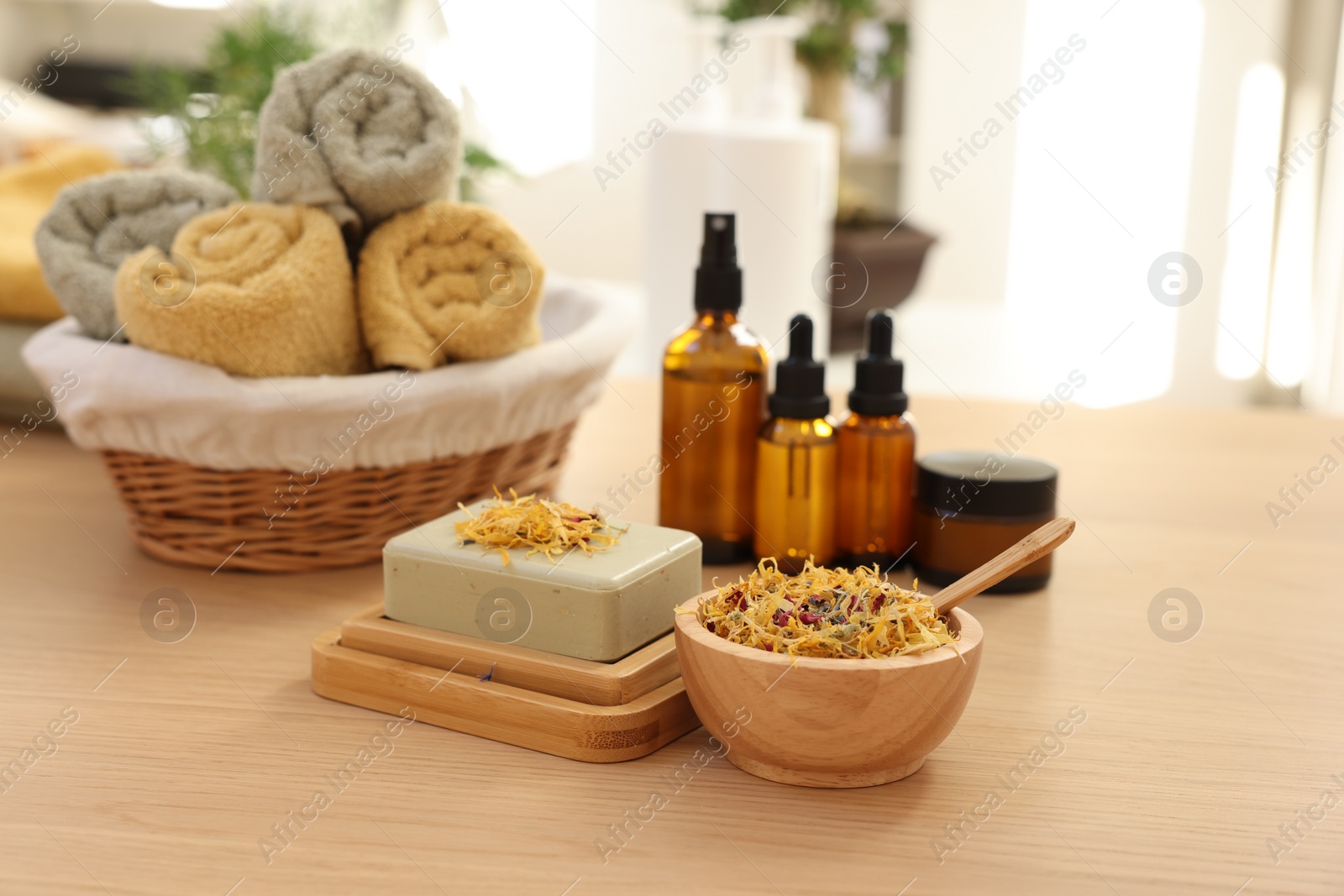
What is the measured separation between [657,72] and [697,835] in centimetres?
442

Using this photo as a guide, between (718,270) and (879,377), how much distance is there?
13 cm

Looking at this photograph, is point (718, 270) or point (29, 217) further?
point (29, 217)

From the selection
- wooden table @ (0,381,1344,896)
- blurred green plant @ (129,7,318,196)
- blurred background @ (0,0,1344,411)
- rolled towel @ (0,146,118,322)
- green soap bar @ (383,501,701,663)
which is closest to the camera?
wooden table @ (0,381,1344,896)

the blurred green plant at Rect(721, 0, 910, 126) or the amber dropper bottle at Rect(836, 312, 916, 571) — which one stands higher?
the blurred green plant at Rect(721, 0, 910, 126)

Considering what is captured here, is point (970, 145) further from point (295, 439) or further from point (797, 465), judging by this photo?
point (295, 439)

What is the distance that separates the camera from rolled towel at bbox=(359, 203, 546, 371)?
769mm

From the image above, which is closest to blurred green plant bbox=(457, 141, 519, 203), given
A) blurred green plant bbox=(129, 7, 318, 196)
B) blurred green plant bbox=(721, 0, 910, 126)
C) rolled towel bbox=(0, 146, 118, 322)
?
blurred green plant bbox=(129, 7, 318, 196)

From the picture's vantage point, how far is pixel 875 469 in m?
0.78

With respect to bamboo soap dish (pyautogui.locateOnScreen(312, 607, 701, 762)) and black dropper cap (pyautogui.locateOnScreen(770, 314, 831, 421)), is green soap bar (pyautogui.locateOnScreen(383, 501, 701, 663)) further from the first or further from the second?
black dropper cap (pyautogui.locateOnScreen(770, 314, 831, 421))

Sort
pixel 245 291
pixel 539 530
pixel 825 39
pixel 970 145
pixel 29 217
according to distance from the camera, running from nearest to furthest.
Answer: pixel 539 530, pixel 245 291, pixel 29 217, pixel 825 39, pixel 970 145

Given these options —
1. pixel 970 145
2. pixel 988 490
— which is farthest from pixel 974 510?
pixel 970 145

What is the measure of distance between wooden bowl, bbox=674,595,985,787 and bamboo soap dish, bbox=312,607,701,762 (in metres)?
0.04

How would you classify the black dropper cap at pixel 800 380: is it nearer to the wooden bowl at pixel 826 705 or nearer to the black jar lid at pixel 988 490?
the black jar lid at pixel 988 490

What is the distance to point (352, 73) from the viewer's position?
2.52 feet
